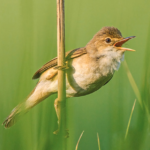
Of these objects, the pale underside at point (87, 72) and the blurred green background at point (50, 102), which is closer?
the blurred green background at point (50, 102)

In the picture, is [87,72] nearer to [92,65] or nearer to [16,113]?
[92,65]

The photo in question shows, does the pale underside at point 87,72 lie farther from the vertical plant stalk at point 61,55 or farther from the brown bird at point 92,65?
the vertical plant stalk at point 61,55

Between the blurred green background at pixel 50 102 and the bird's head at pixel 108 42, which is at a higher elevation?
the bird's head at pixel 108 42

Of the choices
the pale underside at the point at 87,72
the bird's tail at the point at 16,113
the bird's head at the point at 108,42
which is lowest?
the bird's tail at the point at 16,113

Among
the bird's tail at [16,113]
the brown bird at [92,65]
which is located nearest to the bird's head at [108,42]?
the brown bird at [92,65]

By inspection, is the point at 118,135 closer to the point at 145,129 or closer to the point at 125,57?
the point at 145,129

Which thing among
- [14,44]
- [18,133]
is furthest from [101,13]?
[18,133]

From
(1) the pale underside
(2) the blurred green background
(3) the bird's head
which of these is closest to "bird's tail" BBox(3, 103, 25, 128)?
(2) the blurred green background

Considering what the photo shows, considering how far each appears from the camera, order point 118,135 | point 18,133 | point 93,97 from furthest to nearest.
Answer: point 93,97 < point 118,135 < point 18,133
